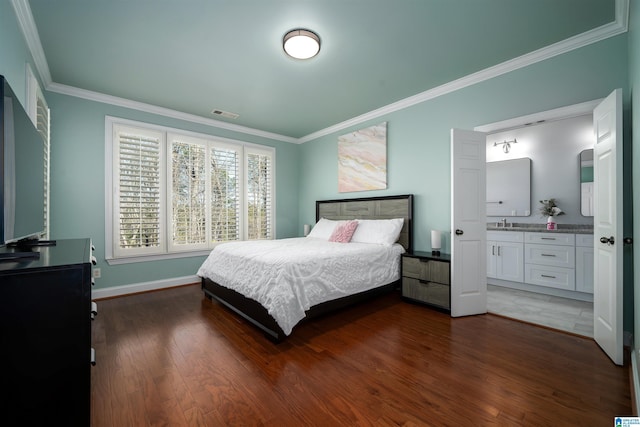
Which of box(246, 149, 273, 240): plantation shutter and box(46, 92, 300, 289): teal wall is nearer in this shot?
box(46, 92, 300, 289): teal wall

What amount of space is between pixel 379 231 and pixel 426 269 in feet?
2.68

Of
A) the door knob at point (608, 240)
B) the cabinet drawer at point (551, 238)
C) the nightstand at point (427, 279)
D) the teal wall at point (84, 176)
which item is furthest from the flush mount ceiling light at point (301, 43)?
the cabinet drawer at point (551, 238)

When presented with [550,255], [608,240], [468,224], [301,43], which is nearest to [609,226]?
[608,240]

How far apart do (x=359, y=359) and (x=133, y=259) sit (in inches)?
138

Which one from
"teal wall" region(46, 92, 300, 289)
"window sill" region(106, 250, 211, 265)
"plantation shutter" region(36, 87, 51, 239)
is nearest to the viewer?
"plantation shutter" region(36, 87, 51, 239)

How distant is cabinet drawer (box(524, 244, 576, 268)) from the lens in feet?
12.1

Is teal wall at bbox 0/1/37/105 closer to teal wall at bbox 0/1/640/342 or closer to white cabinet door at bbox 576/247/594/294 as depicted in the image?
teal wall at bbox 0/1/640/342

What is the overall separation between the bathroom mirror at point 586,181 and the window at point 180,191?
5.12 metres

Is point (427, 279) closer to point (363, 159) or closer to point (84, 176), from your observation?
point (363, 159)

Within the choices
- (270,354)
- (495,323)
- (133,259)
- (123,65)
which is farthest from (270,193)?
(495,323)

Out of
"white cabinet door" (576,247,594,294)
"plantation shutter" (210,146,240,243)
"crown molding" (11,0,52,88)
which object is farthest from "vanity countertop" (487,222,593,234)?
"crown molding" (11,0,52,88)

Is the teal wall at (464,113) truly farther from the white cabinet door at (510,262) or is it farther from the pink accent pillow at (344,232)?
the white cabinet door at (510,262)

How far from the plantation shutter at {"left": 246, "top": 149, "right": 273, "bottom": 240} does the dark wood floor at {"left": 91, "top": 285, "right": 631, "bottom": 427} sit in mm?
2447

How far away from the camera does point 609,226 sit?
212 centimetres
